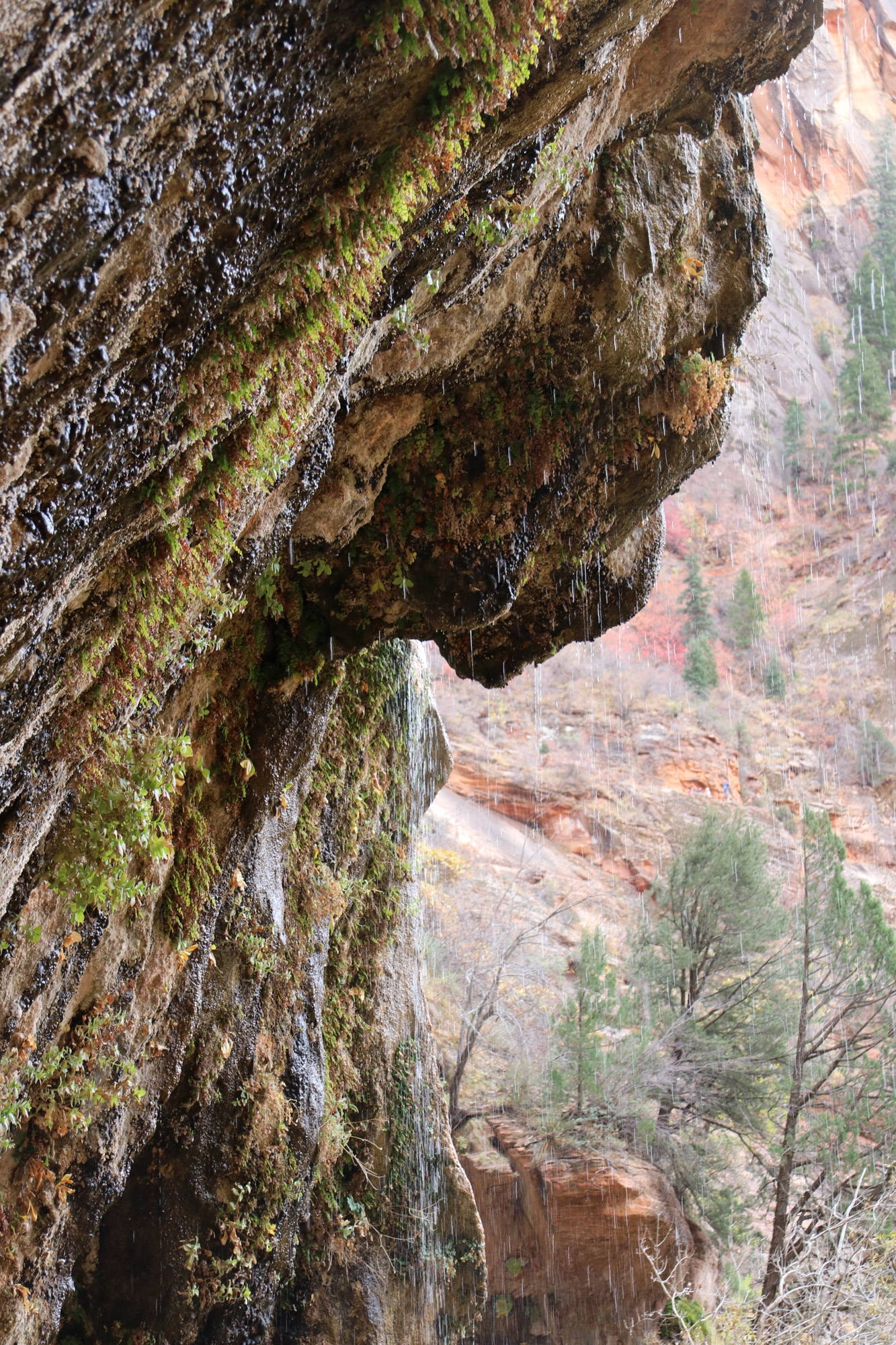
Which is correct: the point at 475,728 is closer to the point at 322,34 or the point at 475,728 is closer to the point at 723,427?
the point at 723,427

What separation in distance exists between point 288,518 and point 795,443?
32.9 meters

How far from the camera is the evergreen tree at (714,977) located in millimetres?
12414

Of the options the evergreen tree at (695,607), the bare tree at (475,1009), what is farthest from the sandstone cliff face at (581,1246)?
the evergreen tree at (695,607)

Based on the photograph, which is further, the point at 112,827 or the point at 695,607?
the point at 695,607

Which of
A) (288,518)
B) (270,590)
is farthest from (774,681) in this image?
(288,518)

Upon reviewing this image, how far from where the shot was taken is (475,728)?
77.9 ft

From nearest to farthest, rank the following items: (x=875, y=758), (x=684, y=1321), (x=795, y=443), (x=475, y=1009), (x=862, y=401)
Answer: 1. (x=684, y=1321)
2. (x=475, y=1009)
3. (x=875, y=758)
4. (x=862, y=401)
5. (x=795, y=443)

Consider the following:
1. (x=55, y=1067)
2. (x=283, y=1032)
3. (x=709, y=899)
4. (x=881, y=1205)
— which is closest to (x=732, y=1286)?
(x=881, y=1205)

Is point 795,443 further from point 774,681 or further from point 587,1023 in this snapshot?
point 587,1023

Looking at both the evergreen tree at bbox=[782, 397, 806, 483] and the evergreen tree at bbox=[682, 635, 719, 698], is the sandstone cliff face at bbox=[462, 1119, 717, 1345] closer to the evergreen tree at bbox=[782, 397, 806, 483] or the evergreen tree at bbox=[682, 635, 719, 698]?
the evergreen tree at bbox=[682, 635, 719, 698]

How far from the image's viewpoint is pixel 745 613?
2803 cm

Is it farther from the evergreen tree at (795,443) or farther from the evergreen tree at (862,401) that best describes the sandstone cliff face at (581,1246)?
the evergreen tree at (795,443)

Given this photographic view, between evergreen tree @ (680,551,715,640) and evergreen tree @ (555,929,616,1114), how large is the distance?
16446mm

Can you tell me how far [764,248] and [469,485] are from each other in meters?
2.54
